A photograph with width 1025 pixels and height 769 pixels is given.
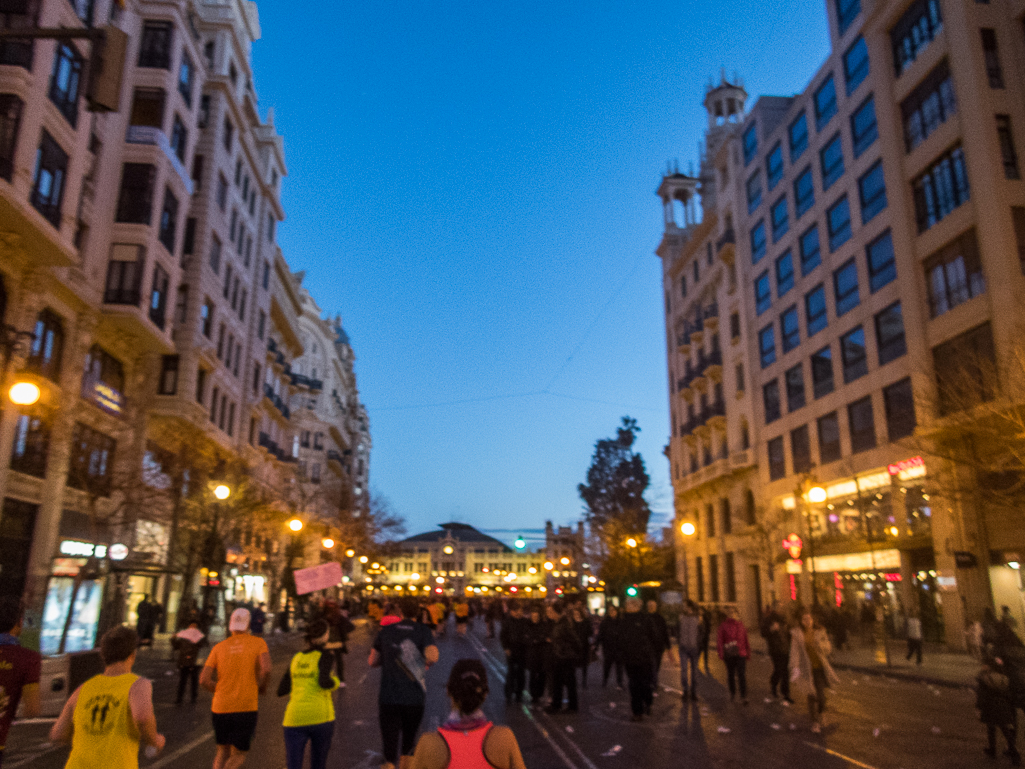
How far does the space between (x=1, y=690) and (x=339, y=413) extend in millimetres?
83654

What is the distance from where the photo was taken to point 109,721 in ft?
15.5

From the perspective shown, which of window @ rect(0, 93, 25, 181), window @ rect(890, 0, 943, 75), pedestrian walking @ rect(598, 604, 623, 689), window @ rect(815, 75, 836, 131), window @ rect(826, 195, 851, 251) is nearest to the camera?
pedestrian walking @ rect(598, 604, 623, 689)

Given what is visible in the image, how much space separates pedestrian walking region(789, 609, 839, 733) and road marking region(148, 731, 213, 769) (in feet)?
27.3

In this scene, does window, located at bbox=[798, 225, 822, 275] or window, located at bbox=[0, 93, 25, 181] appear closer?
window, located at bbox=[0, 93, 25, 181]

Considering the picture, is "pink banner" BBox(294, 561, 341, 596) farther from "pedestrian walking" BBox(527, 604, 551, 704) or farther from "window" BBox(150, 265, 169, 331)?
"window" BBox(150, 265, 169, 331)

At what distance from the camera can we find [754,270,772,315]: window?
42719mm

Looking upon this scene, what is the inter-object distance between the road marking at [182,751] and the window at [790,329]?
111ft

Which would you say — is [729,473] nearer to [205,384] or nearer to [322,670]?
[205,384]

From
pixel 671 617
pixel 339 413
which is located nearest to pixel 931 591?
pixel 671 617

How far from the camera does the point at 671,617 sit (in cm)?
3753

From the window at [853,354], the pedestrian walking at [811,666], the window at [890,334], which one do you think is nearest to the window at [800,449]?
the window at [853,354]

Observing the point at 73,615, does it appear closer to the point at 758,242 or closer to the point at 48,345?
the point at 48,345

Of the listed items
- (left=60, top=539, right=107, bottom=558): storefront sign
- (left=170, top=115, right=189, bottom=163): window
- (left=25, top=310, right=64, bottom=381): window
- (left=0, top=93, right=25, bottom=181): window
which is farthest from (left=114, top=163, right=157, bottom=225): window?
(left=60, top=539, right=107, bottom=558): storefront sign

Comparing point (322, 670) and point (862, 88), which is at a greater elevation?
point (862, 88)
